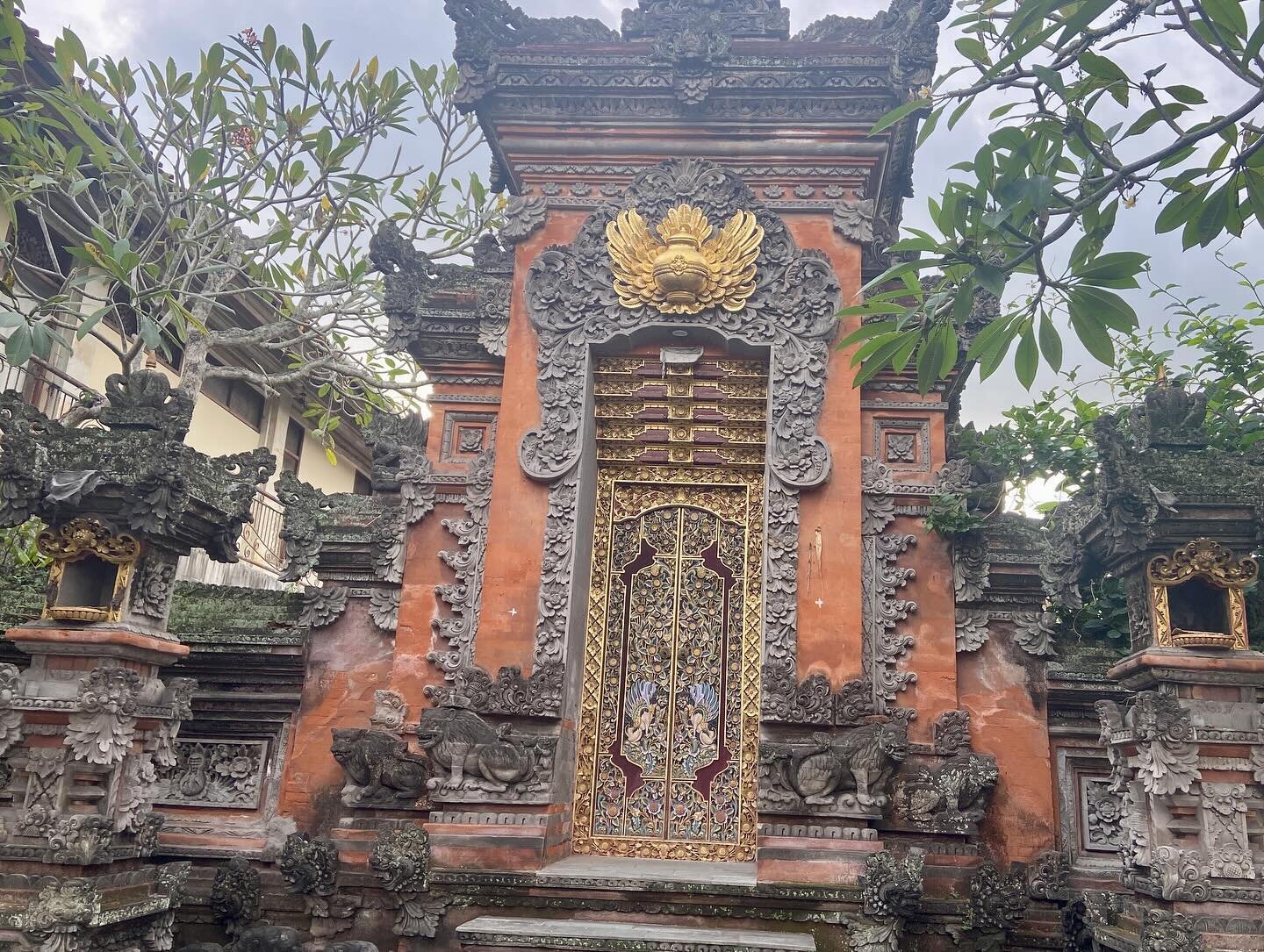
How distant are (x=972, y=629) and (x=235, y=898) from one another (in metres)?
6.20

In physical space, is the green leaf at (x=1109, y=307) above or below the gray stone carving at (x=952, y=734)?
above

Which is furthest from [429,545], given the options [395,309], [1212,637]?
[1212,637]

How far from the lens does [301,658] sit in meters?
8.70

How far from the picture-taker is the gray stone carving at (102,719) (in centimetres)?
670

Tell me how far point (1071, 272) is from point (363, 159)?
30.6ft

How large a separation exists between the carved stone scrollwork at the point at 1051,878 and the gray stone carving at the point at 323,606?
593 cm

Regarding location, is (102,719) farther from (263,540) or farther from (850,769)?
(263,540)

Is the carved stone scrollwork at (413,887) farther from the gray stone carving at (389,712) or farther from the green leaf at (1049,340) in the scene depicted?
the green leaf at (1049,340)

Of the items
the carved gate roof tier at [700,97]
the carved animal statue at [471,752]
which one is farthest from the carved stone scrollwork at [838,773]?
the carved gate roof tier at [700,97]

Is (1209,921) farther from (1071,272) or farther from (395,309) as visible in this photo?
(395,309)

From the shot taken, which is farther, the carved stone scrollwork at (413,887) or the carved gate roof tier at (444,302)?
the carved gate roof tier at (444,302)

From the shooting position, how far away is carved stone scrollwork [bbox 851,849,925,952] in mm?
6973

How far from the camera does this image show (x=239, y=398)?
19531mm

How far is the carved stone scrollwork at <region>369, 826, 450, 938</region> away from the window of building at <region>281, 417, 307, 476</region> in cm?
1512
